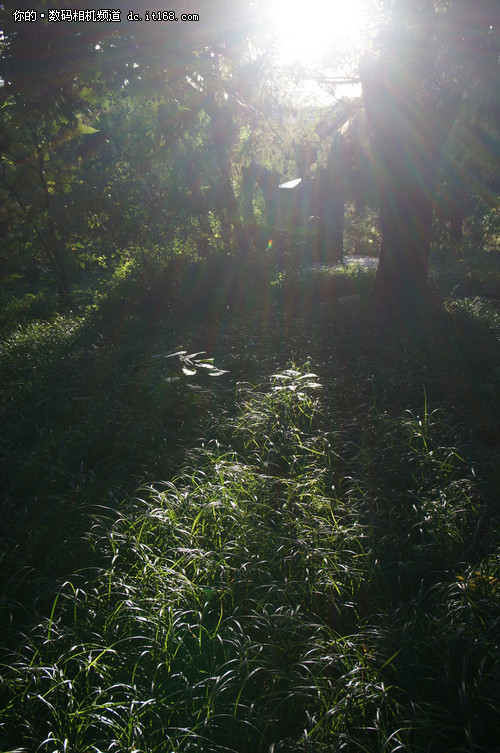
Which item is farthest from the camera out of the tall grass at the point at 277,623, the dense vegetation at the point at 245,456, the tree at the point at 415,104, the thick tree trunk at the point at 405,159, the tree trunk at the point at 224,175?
the tree trunk at the point at 224,175

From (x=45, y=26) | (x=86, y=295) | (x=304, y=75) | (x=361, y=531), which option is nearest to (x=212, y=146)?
(x=304, y=75)

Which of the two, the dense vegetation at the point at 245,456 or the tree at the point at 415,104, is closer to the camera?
the dense vegetation at the point at 245,456

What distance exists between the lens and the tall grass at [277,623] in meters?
2.01

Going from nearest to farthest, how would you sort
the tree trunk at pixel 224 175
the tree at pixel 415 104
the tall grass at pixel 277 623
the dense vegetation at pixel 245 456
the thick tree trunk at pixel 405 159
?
the tall grass at pixel 277 623 < the dense vegetation at pixel 245 456 < the tree at pixel 415 104 < the thick tree trunk at pixel 405 159 < the tree trunk at pixel 224 175

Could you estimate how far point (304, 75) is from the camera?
34.7 ft

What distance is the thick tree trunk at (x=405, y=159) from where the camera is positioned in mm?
9406

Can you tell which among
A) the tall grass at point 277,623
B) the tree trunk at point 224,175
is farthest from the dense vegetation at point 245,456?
the tree trunk at point 224,175

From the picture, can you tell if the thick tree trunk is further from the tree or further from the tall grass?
the tall grass

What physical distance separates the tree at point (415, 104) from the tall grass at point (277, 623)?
21.8ft

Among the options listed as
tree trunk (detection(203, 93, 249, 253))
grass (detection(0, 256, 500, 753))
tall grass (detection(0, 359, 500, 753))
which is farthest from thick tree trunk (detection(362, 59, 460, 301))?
tall grass (detection(0, 359, 500, 753))

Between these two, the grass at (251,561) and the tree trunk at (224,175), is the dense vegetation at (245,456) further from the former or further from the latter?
the tree trunk at (224,175)

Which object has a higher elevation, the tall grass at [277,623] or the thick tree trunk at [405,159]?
the thick tree trunk at [405,159]

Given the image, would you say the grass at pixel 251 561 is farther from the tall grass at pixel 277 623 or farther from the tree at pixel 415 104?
the tree at pixel 415 104

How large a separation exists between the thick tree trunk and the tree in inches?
0.7
